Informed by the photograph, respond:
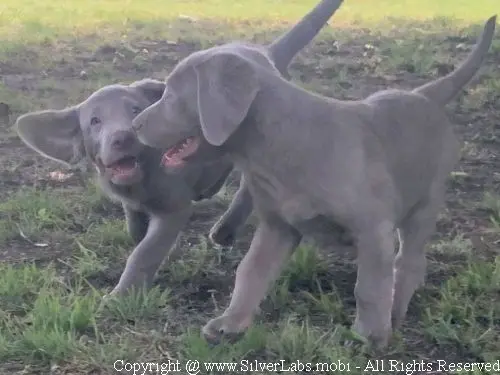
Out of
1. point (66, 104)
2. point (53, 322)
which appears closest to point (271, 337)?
point (53, 322)

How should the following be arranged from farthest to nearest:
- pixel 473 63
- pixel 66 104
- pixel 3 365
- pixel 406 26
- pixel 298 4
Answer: pixel 298 4, pixel 406 26, pixel 66 104, pixel 473 63, pixel 3 365

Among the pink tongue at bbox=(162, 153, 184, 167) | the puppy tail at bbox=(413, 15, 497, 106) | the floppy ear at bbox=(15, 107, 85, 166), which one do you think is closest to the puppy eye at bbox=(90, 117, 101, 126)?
the floppy ear at bbox=(15, 107, 85, 166)

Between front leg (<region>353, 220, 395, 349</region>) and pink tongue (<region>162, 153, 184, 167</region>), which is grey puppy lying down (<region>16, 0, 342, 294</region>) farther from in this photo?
front leg (<region>353, 220, 395, 349</region>)

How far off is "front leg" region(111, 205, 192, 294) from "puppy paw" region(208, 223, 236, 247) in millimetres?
238

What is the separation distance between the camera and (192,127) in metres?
3.46

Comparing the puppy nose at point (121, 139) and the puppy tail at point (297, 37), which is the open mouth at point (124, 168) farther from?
the puppy tail at point (297, 37)

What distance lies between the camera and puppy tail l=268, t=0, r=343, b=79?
16.0 ft

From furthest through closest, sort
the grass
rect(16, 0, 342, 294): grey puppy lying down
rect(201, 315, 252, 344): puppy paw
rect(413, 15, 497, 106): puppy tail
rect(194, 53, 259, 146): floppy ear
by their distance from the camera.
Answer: rect(16, 0, 342, 294): grey puppy lying down < rect(413, 15, 497, 106): puppy tail < rect(201, 315, 252, 344): puppy paw < the grass < rect(194, 53, 259, 146): floppy ear

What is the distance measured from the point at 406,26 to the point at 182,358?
9451 millimetres

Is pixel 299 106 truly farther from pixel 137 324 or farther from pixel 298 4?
pixel 298 4

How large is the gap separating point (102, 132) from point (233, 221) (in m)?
0.83

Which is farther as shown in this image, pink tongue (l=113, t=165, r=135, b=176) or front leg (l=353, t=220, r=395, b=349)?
pink tongue (l=113, t=165, r=135, b=176)

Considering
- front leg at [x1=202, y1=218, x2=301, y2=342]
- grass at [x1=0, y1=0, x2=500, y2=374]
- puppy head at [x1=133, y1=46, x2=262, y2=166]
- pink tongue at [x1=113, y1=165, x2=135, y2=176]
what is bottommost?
grass at [x1=0, y1=0, x2=500, y2=374]

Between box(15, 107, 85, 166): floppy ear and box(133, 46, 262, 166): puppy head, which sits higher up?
box(133, 46, 262, 166): puppy head
